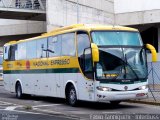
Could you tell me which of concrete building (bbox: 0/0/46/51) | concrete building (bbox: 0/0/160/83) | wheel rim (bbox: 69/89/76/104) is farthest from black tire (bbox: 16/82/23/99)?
concrete building (bbox: 0/0/46/51)

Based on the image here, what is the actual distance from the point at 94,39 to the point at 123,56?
126cm

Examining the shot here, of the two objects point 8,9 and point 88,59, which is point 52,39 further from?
point 8,9

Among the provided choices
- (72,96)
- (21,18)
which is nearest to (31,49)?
(72,96)

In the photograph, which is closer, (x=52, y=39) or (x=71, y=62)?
(x=71, y=62)

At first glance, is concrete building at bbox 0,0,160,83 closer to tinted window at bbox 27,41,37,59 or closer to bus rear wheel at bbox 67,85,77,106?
tinted window at bbox 27,41,37,59

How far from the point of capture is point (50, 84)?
69.9 ft

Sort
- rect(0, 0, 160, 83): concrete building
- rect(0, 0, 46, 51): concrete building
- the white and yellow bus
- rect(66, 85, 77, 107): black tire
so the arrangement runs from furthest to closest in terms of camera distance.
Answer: rect(0, 0, 46, 51): concrete building < rect(0, 0, 160, 83): concrete building < rect(66, 85, 77, 107): black tire < the white and yellow bus

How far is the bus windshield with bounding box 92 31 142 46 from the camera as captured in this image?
1752cm

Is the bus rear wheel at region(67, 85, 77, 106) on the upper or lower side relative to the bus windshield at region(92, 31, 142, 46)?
lower

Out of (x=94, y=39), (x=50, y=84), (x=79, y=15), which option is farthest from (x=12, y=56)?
(x=79, y=15)

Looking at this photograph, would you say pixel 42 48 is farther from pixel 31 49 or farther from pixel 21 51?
pixel 21 51

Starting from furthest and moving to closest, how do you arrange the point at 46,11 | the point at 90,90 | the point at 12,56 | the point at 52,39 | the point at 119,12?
the point at 119,12, the point at 46,11, the point at 12,56, the point at 52,39, the point at 90,90

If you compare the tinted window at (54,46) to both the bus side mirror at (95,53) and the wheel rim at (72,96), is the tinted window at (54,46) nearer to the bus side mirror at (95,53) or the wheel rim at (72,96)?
the wheel rim at (72,96)

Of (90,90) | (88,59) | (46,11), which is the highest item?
(46,11)
